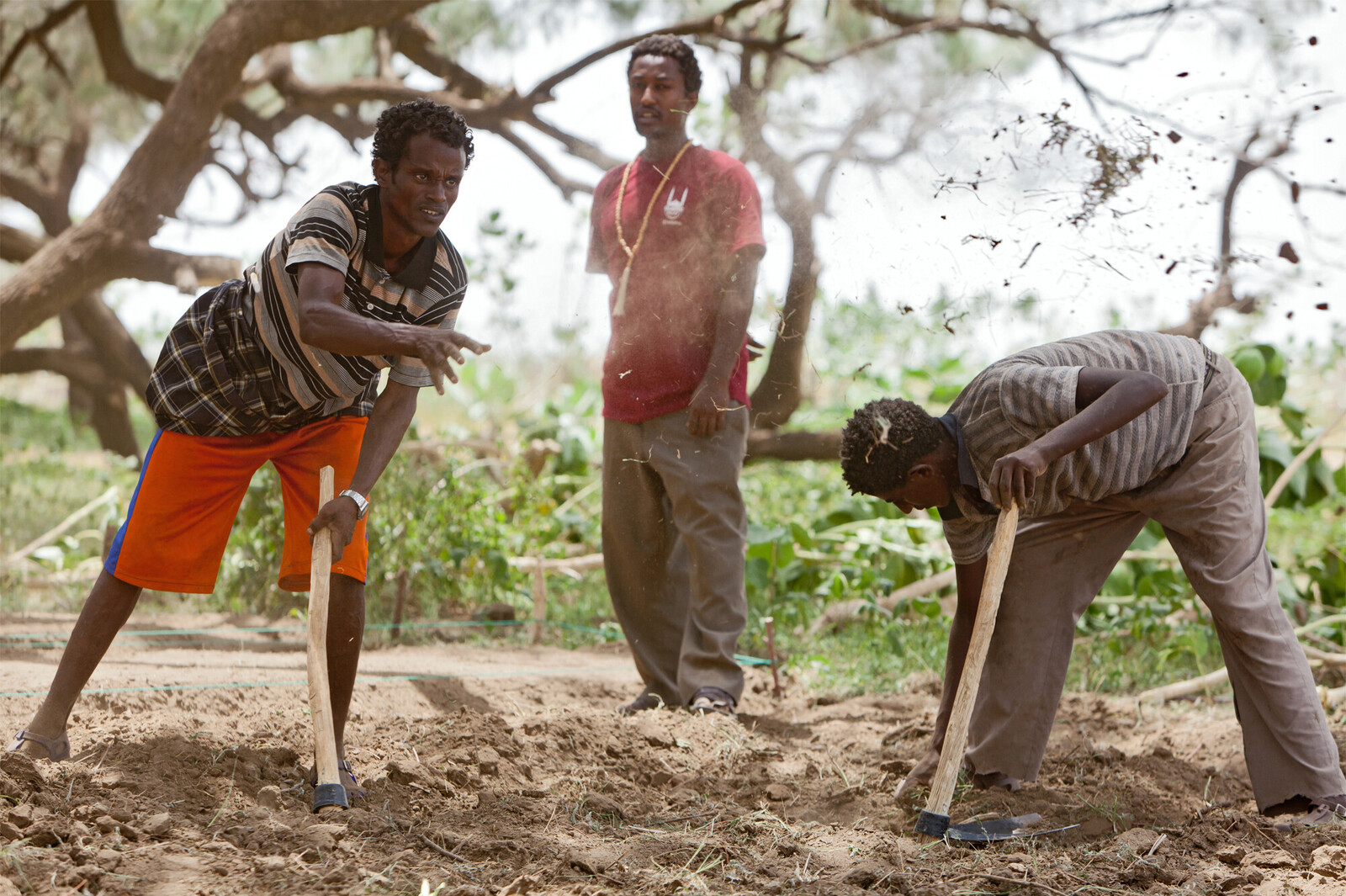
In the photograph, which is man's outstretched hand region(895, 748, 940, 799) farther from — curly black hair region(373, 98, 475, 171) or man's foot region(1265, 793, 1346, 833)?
curly black hair region(373, 98, 475, 171)

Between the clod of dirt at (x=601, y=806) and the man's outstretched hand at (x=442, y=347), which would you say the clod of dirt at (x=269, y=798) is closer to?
the clod of dirt at (x=601, y=806)

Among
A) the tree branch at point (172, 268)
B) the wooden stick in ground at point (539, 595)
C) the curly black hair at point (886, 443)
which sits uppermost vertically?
the tree branch at point (172, 268)

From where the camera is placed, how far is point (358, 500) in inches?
97.0

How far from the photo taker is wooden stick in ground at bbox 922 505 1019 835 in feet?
7.72

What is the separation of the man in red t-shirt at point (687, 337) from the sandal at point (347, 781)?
115 cm

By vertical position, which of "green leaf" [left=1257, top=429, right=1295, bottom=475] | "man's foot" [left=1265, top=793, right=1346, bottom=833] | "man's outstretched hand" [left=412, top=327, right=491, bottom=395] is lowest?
"man's foot" [left=1265, top=793, right=1346, bottom=833]

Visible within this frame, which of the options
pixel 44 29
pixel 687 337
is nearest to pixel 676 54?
pixel 687 337

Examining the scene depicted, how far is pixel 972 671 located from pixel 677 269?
160cm

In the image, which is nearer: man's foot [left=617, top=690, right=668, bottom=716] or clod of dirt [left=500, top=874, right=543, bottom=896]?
clod of dirt [left=500, top=874, right=543, bottom=896]

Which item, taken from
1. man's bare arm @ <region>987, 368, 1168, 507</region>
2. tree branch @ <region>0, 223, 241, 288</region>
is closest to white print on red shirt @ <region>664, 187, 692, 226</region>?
man's bare arm @ <region>987, 368, 1168, 507</region>

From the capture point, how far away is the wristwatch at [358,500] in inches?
96.6

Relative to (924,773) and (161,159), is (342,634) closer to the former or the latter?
(924,773)

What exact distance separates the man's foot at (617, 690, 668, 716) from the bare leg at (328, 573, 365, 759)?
3.60ft

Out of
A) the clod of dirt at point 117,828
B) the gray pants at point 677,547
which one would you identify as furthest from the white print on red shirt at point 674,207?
the clod of dirt at point 117,828
